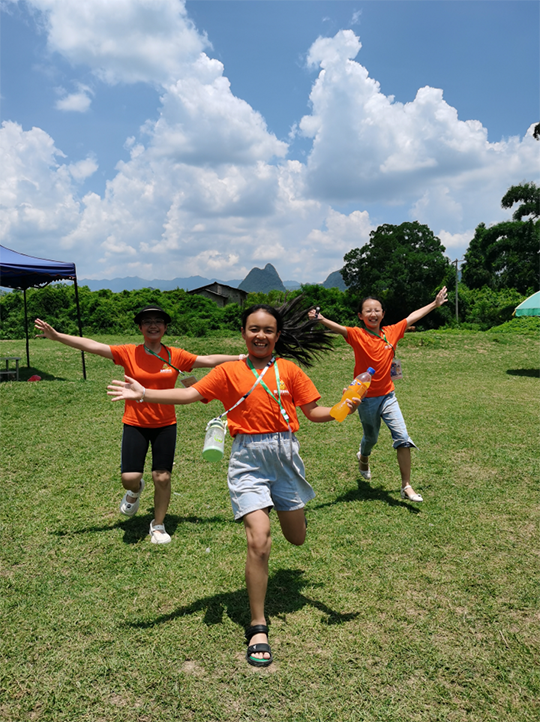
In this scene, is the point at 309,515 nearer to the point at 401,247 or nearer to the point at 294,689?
the point at 294,689

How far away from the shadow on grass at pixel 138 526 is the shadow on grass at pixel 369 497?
1.16m

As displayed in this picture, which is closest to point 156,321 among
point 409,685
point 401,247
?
point 409,685

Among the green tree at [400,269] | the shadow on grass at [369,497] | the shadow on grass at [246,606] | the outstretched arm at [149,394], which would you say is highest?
the green tree at [400,269]

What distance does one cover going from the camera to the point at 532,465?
20.4ft

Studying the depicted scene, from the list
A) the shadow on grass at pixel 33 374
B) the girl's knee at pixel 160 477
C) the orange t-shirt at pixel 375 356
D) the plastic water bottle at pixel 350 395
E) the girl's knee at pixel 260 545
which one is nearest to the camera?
the girl's knee at pixel 260 545

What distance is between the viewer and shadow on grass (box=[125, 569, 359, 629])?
3.20m

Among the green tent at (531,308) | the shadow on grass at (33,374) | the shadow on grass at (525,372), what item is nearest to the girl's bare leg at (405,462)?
the shadow on grass at (33,374)

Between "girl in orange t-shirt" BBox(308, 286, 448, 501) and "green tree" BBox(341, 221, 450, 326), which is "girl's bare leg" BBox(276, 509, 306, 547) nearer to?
"girl in orange t-shirt" BBox(308, 286, 448, 501)

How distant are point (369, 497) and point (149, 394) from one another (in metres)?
3.17

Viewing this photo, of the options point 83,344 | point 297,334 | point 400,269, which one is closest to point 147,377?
point 83,344

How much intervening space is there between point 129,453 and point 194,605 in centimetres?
145

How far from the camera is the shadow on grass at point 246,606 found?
320cm

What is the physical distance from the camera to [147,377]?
4.28 metres

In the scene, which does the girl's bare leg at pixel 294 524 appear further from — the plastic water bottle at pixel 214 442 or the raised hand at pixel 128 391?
the raised hand at pixel 128 391
